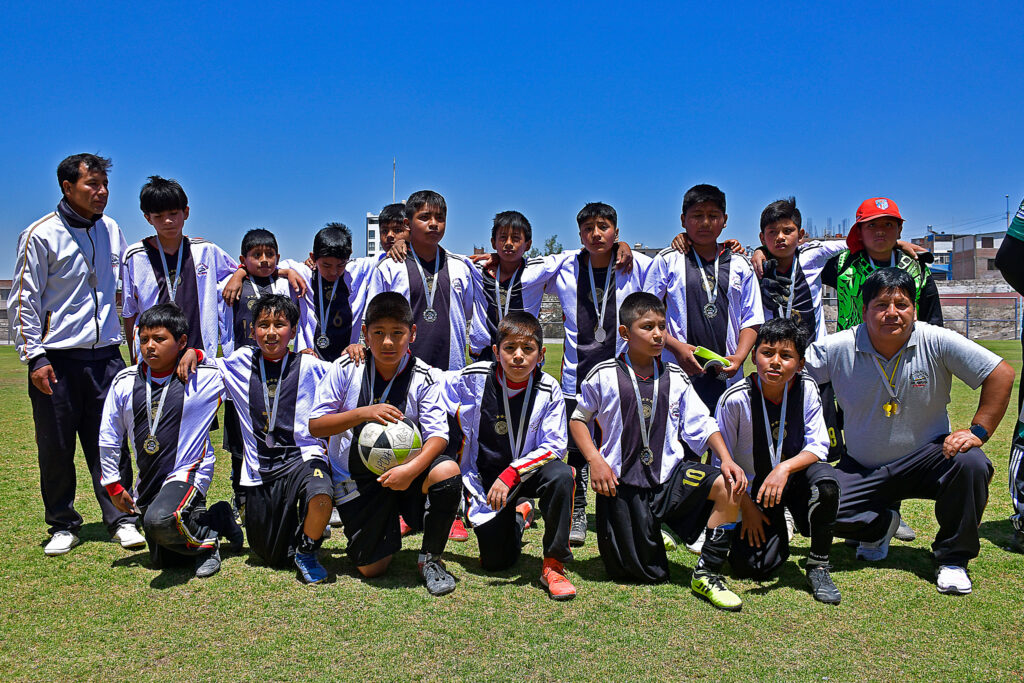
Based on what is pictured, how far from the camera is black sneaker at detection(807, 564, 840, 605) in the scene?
3.84 m

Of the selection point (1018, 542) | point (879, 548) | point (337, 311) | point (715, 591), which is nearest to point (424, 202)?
point (337, 311)

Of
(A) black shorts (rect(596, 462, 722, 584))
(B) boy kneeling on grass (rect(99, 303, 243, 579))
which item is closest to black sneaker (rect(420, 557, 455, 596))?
(A) black shorts (rect(596, 462, 722, 584))

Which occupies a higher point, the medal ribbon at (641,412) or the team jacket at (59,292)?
the team jacket at (59,292)

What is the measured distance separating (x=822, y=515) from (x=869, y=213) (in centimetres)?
244

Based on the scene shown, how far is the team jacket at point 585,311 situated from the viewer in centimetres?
554

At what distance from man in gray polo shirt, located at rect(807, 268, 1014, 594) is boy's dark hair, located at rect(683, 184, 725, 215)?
1.31 metres

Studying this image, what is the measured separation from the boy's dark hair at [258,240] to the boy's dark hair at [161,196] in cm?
70

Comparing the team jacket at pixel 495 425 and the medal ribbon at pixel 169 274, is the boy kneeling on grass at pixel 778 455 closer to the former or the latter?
the team jacket at pixel 495 425

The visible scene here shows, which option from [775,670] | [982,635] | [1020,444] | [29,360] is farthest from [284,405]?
[1020,444]

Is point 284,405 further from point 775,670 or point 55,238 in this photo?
point 775,670

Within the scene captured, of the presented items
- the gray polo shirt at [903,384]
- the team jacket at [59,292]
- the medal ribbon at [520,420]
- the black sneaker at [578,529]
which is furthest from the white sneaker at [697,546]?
the team jacket at [59,292]

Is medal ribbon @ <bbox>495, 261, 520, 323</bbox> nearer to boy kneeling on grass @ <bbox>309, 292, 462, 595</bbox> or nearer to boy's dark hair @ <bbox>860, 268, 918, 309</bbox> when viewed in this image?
boy kneeling on grass @ <bbox>309, 292, 462, 595</bbox>

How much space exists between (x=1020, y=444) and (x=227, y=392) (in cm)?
550

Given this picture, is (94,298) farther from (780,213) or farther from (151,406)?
(780,213)
